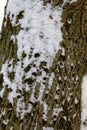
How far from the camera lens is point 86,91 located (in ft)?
6.28

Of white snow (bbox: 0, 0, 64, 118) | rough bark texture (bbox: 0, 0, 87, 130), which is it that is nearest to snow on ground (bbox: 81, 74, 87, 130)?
rough bark texture (bbox: 0, 0, 87, 130)

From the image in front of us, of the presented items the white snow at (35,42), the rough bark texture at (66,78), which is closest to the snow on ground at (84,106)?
the rough bark texture at (66,78)

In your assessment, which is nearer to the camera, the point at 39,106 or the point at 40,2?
the point at 39,106

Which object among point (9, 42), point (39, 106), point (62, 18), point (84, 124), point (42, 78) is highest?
point (62, 18)

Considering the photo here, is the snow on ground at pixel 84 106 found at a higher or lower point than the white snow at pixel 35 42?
lower

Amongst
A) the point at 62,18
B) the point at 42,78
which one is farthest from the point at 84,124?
the point at 62,18

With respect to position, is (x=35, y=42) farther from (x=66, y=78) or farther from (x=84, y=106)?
(x=84, y=106)

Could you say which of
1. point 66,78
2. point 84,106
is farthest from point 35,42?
point 84,106

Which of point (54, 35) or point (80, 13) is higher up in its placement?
point (80, 13)

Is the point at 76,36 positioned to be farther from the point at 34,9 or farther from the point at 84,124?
the point at 84,124

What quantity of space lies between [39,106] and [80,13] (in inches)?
23.9

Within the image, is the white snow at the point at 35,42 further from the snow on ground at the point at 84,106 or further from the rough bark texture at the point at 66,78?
the snow on ground at the point at 84,106

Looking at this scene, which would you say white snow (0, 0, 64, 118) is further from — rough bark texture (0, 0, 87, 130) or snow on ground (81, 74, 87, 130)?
snow on ground (81, 74, 87, 130)

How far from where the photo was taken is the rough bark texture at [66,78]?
1.82 metres
